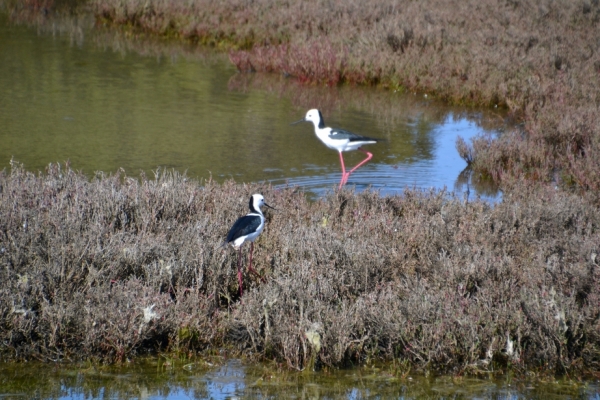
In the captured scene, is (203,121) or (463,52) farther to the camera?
(463,52)

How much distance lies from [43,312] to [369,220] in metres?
3.20

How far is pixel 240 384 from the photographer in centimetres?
480

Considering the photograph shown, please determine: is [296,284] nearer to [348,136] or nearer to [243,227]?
[243,227]

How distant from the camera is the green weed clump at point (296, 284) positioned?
504 centimetres

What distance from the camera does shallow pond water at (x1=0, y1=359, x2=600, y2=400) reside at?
4629 millimetres

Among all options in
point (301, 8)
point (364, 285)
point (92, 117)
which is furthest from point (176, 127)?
point (301, 8)

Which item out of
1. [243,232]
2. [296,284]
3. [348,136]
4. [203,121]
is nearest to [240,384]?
[296,284]

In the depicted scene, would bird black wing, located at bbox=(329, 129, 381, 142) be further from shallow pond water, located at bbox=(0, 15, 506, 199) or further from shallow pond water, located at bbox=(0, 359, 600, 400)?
shallow pond water, located at bbox=(0, 359, 600, 400)

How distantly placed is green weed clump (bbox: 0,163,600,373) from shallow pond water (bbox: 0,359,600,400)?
0.43 feet

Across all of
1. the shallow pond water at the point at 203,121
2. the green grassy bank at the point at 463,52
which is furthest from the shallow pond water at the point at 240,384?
the green grassy bank at the point at 463,52

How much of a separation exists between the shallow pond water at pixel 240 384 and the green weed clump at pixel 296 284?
5.2 inches

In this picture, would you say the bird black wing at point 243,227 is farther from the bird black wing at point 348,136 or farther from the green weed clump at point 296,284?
the bird black wing at point 348,136

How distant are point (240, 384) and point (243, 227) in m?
1.41

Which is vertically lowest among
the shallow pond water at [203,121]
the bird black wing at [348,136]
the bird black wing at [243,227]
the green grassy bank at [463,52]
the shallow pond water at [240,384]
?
the shallow pond water at [240,384]
